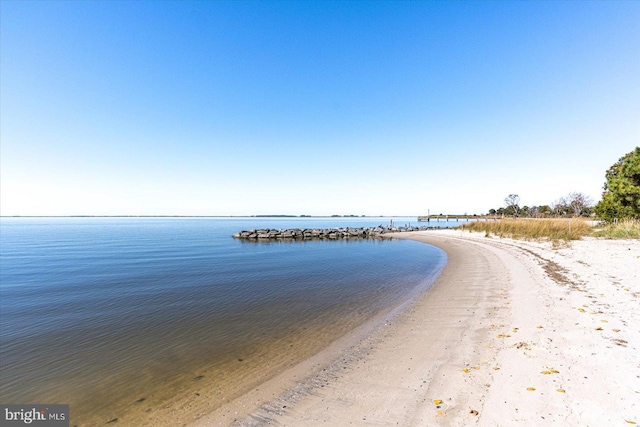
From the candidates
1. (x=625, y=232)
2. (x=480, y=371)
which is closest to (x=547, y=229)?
(x=625, y=232)

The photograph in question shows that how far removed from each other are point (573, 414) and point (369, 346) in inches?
165

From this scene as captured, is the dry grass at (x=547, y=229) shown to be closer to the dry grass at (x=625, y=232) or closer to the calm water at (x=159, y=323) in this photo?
the dry grass at (x=625, y=232)

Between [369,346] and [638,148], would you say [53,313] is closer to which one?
[369,346]

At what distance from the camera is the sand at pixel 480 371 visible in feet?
12.7

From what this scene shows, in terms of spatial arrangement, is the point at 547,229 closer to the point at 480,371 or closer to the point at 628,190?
the point at 628,190

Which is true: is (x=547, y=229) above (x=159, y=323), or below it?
above

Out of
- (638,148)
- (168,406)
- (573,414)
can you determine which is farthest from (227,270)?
(638,148)

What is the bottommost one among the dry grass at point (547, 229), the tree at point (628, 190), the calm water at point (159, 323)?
the calm water at point (159, 323)

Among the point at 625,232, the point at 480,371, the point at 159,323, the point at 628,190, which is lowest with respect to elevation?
the point at 159,323

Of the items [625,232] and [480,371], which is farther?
[625,232]

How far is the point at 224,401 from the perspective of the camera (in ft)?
16.7

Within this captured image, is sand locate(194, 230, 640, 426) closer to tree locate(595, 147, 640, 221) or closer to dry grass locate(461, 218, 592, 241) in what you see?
dry grass locate(461, 218, 592, 241)

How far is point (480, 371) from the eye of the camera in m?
4.97

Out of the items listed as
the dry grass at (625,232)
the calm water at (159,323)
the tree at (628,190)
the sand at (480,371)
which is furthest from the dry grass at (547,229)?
the sand at (480,371)
